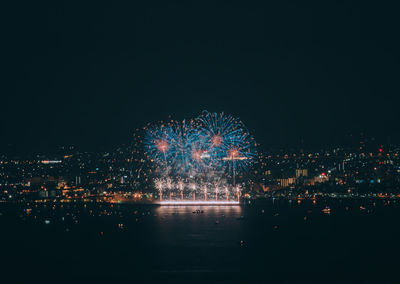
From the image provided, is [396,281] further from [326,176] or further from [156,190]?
[326,176]

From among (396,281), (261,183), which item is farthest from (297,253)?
(261,183)

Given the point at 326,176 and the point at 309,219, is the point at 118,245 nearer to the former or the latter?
the point at 309,219

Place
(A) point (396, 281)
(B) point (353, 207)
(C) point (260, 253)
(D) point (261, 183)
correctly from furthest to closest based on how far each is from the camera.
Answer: (D) point (261, 183) → (B) point (353, 207) → (C) point (260, 253) → (A) point (396, 281)

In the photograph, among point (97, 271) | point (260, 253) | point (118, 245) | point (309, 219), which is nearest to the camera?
point (97, 271)

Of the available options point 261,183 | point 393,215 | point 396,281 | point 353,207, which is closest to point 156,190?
point 261,183

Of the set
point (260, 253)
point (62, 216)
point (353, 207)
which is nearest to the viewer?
point (260, 253)

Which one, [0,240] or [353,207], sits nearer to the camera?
[0,240]
